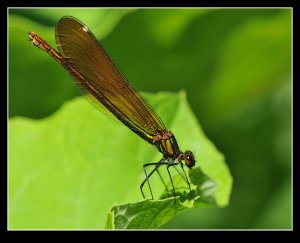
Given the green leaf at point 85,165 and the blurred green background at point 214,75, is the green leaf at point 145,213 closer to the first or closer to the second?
the green leaf at point 85,165

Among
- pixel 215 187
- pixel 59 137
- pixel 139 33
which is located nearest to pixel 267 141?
pixel 215 187

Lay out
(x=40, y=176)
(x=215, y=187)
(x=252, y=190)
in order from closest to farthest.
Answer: (x=215, y=187), (x=40, y=176), (x=252, y=190)

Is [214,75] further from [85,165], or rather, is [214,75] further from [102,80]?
[85,165]

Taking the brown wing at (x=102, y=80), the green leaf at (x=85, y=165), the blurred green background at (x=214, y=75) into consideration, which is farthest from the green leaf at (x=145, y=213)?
the blurred green background at (x=214, y=75)

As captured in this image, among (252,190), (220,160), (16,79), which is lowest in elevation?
(252,190)

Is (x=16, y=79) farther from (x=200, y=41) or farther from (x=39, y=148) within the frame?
(x=200, y=41)

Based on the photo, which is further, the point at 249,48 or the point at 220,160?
the point at 249,48

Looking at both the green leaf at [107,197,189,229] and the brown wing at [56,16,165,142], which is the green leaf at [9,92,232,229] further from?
the green leaf at [107,197,189,229]
